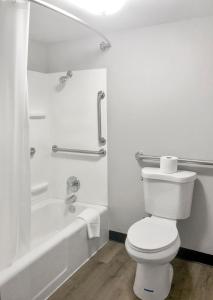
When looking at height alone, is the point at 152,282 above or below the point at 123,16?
below

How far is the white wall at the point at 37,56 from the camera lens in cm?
266

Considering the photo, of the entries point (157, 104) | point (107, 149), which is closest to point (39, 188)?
point (107, 149)

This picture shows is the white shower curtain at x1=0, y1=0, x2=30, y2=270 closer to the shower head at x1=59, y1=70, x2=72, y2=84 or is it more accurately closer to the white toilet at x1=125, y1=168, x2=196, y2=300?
the white toilet at x1=125, y1=168, x2=196, y2=300

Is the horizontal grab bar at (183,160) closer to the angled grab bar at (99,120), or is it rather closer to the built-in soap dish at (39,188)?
the angled grab bar at (99,120)

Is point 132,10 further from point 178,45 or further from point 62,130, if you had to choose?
point 62,130

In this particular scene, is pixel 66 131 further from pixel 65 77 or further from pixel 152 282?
pixel 152 282

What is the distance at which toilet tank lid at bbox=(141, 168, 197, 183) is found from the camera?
2.10 metres

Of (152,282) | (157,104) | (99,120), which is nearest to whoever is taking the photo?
(152,282)

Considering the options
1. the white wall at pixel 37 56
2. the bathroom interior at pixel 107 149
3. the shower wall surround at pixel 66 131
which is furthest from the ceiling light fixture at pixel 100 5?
the white wall at pixel 37 56

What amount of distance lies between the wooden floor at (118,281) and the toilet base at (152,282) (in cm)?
7

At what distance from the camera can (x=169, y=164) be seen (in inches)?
85.7

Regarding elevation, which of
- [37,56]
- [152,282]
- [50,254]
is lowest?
[152,282]

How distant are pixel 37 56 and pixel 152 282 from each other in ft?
7.64

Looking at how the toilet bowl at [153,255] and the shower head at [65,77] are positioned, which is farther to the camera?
the shower head at [65,77]
